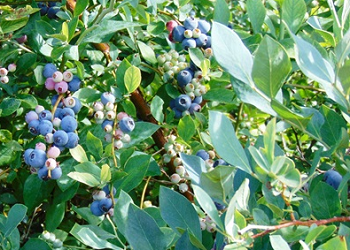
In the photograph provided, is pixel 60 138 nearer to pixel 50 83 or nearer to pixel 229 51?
pixel 50 83

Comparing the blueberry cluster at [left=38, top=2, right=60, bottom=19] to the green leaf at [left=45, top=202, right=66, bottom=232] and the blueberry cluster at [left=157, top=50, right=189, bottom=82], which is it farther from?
the green leaf at [left=45, top=202, right=66, bottom=232]

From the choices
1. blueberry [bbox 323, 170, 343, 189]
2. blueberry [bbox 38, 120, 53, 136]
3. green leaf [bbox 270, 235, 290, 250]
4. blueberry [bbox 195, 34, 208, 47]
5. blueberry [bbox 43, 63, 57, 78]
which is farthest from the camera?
blueberry [bbox 195, 34, 208, 47]

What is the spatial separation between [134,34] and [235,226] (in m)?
0.86

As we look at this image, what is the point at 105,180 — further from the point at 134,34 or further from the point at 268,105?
the point at 134,34

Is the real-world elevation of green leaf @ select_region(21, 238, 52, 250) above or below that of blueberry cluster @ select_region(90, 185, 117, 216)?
below

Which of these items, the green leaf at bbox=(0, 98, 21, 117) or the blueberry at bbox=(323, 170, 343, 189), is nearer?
A: the blueberry at bbox=(323, 170, 343, 189)

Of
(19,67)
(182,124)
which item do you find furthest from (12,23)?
(182,124)

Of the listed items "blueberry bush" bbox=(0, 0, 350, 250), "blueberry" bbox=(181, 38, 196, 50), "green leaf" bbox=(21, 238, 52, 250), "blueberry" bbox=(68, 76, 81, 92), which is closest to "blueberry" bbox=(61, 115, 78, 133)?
"blueberry bush" bbox=(0, 0, 350, 250)

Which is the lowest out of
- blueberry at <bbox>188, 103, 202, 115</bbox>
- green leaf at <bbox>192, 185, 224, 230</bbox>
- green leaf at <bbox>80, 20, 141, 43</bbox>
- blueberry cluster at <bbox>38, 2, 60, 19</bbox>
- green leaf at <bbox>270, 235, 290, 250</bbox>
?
blueberry at <bbox>188, 103, 202, 115</bbox>

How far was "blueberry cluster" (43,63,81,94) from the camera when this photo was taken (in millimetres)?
1127

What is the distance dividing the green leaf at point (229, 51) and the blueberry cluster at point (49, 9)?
0.85 meters

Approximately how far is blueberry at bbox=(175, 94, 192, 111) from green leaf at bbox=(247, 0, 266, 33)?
0.21m

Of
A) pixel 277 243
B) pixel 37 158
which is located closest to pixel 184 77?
pixel 37 158

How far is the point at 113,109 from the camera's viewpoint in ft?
3.66
